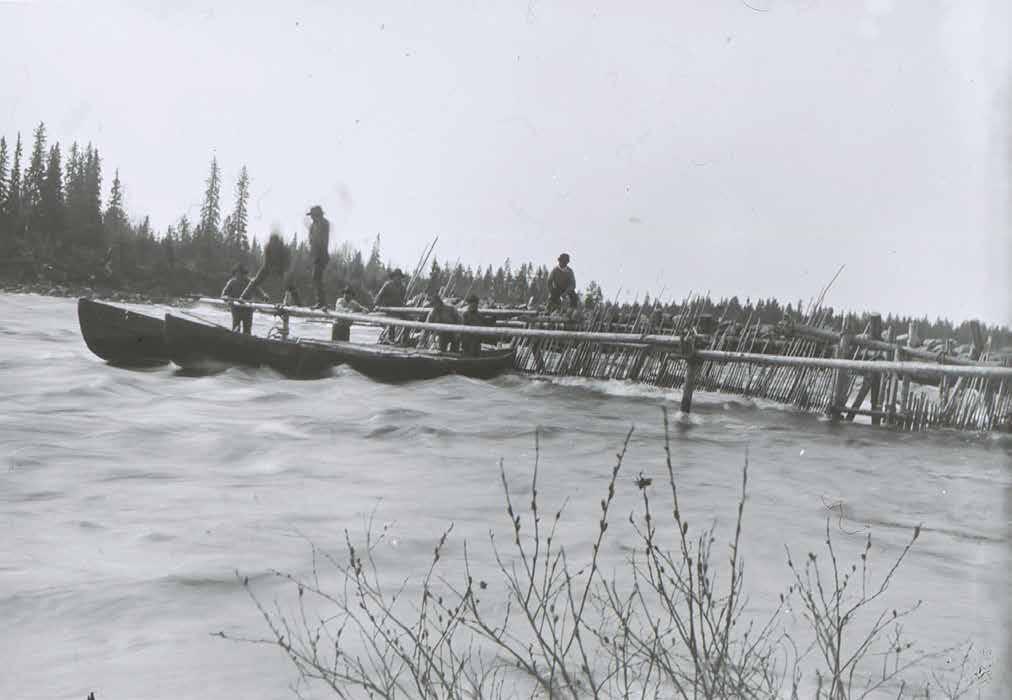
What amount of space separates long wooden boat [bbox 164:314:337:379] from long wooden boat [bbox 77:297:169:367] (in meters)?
0.51

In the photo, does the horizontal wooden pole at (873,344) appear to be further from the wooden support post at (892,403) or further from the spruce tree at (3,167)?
the spruce tree at (3,167)

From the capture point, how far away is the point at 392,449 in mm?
10359

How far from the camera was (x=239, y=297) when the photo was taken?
16891mm

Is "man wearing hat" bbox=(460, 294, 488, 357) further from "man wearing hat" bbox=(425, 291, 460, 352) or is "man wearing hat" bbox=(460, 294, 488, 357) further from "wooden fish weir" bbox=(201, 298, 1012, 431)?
"wooden fish weir" bbox=(201, 298, 1012, 431)

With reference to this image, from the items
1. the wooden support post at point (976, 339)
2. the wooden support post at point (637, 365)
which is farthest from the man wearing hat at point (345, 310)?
the wooden support post at point (976, 339)

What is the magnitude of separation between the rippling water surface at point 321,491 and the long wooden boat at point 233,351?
0.96ft

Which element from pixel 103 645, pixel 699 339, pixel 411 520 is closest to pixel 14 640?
pixel 103 645

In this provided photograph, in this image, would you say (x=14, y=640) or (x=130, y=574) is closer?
(x=14, y=640)

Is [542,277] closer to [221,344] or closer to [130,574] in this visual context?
[221,344]

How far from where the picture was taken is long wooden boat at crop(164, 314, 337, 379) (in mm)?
13633

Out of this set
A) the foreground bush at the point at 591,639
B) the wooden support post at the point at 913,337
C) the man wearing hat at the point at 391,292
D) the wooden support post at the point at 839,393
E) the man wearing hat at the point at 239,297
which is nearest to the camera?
the foreground bush at the point at 591,639

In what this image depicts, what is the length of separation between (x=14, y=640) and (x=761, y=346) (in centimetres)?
1320

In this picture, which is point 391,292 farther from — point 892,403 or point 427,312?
point 892,403

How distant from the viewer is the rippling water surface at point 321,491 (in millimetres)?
4375
